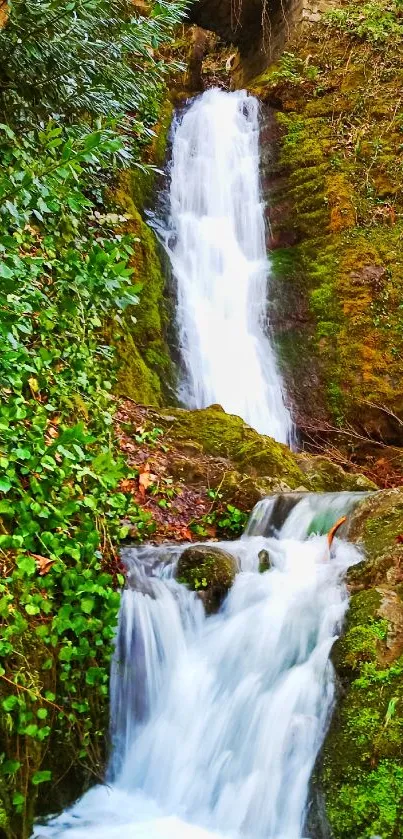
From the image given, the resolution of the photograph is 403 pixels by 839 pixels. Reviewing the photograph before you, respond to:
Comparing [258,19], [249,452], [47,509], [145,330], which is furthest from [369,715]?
[258,19]

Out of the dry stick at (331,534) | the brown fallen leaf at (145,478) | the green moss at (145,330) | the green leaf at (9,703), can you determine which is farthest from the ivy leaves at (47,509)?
the green moss at (145,330)

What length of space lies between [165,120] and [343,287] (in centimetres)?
576

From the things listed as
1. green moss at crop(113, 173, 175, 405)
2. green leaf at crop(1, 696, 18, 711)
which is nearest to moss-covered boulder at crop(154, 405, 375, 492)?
green moss at crop(113, 173, 175, 405)

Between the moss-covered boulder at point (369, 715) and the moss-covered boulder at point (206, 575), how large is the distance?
3.01 feet

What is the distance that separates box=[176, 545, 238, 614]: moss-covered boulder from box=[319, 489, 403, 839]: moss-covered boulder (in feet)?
3.01

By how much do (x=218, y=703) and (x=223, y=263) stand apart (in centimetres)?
881

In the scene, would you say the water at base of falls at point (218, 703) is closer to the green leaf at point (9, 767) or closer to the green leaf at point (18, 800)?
the green leaf at point (18, 800)

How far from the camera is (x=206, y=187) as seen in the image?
12398mm

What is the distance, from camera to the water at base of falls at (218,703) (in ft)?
10.7

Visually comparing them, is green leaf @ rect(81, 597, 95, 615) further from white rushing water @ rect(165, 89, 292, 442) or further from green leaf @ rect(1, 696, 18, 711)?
white rushing water @ rect(165, 89, 292, 442)

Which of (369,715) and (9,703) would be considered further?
(369,715)

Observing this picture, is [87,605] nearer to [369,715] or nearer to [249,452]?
[369,715]

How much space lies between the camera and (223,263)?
1131 cm

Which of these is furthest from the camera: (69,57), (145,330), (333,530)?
(145,330)
